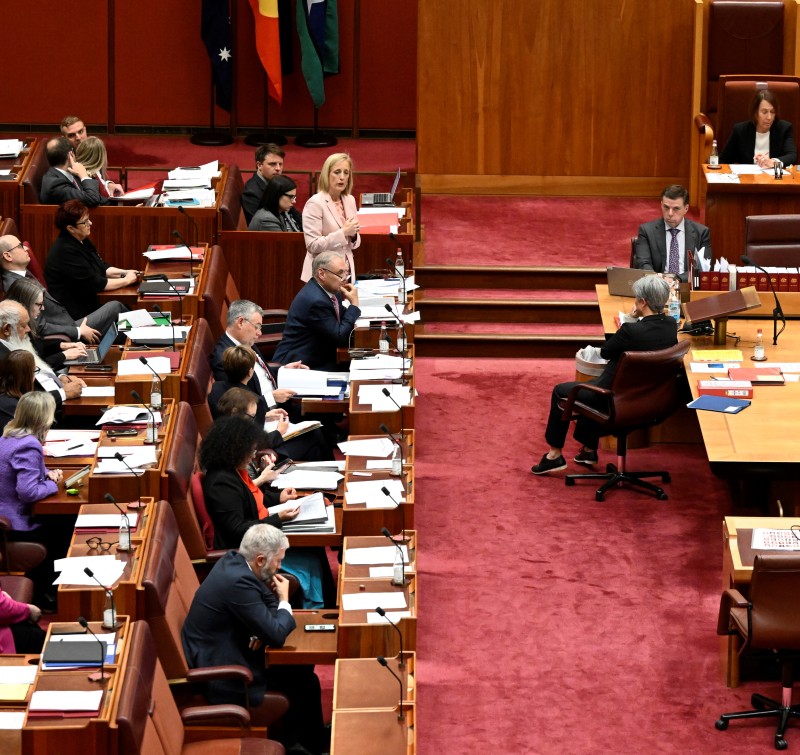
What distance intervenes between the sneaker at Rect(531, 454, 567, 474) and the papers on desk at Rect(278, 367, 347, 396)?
3.74ft

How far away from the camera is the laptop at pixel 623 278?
8398 mm

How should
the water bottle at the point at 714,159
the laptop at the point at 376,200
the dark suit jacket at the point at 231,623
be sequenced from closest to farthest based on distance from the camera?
the dark suit jacket at the point at 231,623 < the laptop at the point at 376,200 < the water bottle at the point at 714,159

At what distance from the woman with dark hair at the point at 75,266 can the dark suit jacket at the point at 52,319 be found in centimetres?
36

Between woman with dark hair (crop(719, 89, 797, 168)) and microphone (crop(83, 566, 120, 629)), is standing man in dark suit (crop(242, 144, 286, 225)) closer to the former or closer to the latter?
woman with dark hair (crop(719, 89, 797, 168))

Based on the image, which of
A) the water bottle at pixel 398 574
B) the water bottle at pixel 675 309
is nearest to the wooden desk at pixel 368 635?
the water bottle at pixel 398 574

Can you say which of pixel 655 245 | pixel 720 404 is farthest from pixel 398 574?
pixel 655 245

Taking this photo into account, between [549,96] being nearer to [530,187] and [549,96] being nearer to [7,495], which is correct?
[530,187]

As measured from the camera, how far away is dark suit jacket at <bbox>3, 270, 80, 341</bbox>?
7.75 meters

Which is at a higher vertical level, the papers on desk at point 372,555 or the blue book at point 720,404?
the blue book at point 720,404

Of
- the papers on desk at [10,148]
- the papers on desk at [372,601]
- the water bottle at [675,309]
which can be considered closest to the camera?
the papers on desk at [372,601]

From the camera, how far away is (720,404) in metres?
7.20

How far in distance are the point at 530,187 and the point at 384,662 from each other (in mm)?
6672

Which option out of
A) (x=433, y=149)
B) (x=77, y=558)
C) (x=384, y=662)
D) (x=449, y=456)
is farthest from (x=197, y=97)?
(x=384, y=662)

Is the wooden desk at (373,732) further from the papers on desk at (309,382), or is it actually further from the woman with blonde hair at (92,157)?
the woman with blonde hair at (92,157)
